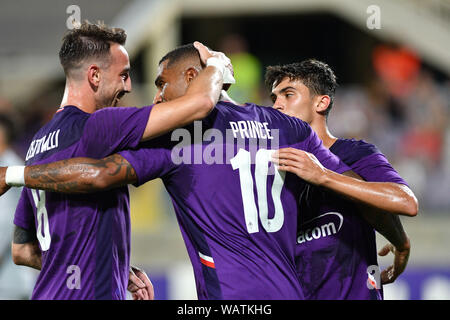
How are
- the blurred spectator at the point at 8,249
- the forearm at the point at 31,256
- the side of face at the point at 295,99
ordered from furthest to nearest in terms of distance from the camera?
1. the blurred spectator at the point at 8,249
2. the side of face at the point at 295,99
3. the forearm at the point at 31,256

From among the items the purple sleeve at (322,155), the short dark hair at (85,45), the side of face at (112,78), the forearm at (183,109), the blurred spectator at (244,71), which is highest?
the blurred spectator at (244,71)

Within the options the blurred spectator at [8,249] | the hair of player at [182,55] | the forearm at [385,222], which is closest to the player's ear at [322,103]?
the forearm at [385,222]

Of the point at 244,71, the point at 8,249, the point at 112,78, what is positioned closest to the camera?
the point at 112,78

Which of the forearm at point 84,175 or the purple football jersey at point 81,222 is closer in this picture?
the forearm at point 84,175

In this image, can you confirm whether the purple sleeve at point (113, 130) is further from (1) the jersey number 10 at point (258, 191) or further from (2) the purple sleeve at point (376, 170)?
(2) the purple sleeve at point (376, 170)

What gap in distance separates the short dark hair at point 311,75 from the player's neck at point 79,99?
122cm

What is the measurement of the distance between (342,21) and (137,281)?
11890 millimetres

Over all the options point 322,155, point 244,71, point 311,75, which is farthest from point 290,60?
point 322,155

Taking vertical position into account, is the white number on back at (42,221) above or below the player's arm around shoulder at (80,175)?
below

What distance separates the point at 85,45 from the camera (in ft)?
13.6

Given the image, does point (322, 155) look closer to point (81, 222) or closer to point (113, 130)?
point (113, 130)

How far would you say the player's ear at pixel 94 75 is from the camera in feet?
13.5

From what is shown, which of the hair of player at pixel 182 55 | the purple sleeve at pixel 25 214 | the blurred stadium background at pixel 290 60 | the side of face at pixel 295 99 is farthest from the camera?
the blurred stadium background at pixel 290 60

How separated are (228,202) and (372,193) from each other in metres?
0.81
